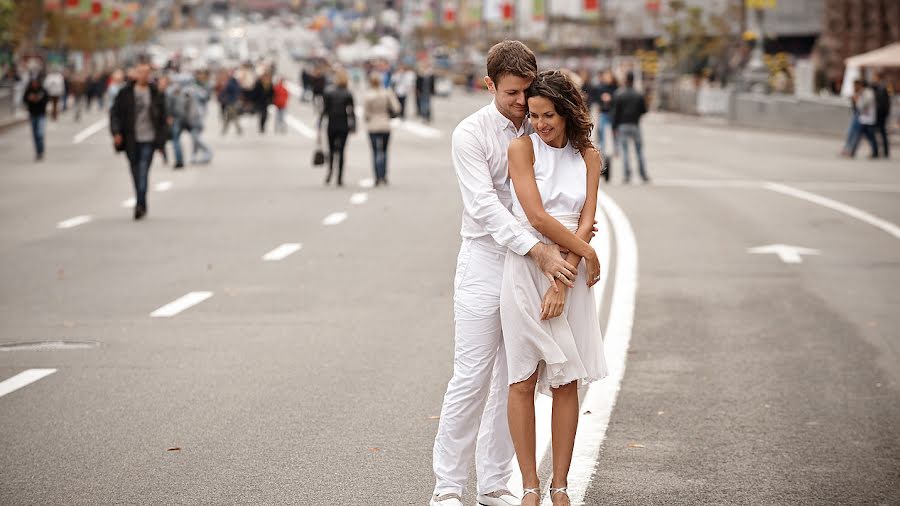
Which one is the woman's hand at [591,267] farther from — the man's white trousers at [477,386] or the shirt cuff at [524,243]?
the man's white trousers at [477,386]

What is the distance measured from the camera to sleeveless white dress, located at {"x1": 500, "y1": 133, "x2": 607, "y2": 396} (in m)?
5.50

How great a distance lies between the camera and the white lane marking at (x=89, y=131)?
134 feet

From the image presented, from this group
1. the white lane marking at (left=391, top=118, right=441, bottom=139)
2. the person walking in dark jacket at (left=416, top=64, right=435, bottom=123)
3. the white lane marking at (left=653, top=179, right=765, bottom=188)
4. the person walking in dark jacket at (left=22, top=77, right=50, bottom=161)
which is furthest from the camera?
the person walking in dark jacket at (left=416, top=64, right=435, bottom=123)

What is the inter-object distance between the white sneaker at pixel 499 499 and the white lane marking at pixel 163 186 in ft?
61.3

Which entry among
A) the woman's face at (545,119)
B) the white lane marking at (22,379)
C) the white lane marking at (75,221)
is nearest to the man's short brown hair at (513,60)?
the woman's face at (545,119)

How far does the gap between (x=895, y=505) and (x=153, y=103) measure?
46.4 feet

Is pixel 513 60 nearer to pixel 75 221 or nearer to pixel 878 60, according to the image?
pixel 75 221

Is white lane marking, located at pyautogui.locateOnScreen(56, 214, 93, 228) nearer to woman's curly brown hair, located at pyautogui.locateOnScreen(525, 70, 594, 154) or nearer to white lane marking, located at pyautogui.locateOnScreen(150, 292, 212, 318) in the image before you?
white lane marking, located at pyautogui.locateOnScreen(150, 292, 212, 318)

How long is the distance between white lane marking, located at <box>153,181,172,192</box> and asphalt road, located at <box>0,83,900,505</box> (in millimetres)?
2125

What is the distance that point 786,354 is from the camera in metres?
9.81

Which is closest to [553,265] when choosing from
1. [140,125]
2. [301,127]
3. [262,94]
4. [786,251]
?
[786,251]

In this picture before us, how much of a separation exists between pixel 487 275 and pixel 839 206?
16.6 metres

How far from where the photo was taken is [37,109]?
106ft

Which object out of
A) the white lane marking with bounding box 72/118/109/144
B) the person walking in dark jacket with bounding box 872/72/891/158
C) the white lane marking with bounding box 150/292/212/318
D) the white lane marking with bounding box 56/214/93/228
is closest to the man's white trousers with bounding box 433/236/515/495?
the white lane marking with bounding box 150/292/212/318
